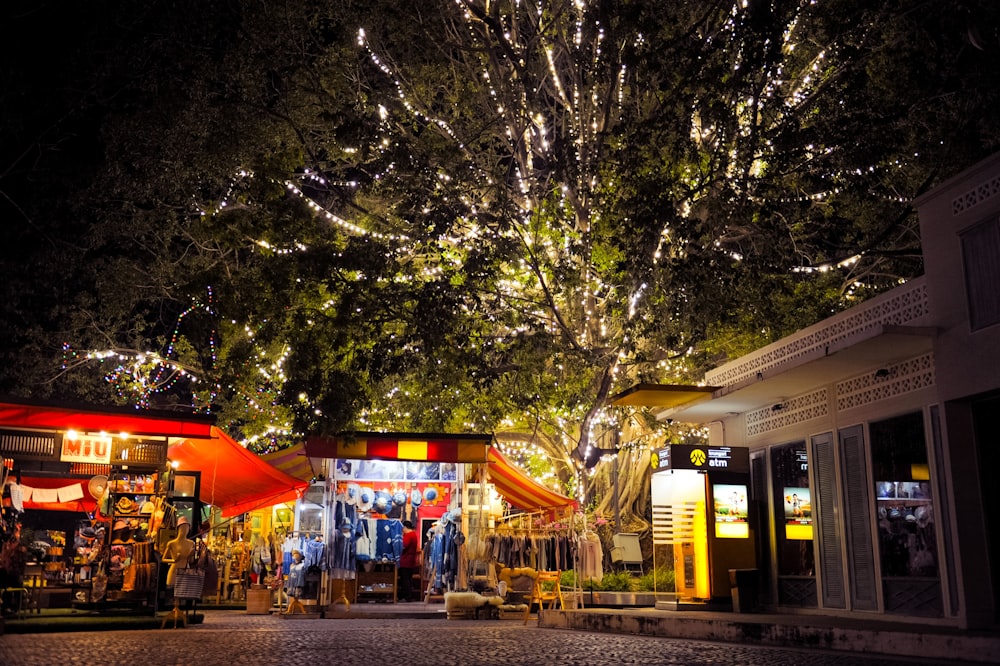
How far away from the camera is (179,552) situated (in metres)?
12.9

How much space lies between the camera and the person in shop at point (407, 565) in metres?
18.5

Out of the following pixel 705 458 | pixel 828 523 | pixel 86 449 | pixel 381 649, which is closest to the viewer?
pixel 381 649

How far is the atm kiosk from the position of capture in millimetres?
13688

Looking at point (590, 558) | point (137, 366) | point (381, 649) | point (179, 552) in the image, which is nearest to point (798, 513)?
point (590, 558)

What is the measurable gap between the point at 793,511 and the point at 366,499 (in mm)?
8016

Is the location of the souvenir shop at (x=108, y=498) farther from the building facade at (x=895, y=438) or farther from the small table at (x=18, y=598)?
the building facade at (x=895, y=438)

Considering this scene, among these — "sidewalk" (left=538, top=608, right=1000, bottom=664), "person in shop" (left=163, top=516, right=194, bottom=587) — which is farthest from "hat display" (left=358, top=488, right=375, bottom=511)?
"sidewalk" (left=538, top=608, right=1000, bottom=664)

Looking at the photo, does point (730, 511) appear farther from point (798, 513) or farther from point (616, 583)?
point (616, 583)

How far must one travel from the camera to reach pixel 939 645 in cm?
749

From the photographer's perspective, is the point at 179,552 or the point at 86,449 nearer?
the point at 179,552

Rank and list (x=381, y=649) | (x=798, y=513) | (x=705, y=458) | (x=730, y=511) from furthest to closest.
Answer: (x=730, y=511) < (x=705, y=458) < (x=798, y=513) < (x=381, y=649)

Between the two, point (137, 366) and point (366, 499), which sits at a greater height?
point (137, 366)

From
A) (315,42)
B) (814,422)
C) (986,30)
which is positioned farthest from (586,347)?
(986,30)

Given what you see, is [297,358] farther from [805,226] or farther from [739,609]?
[805,226]
